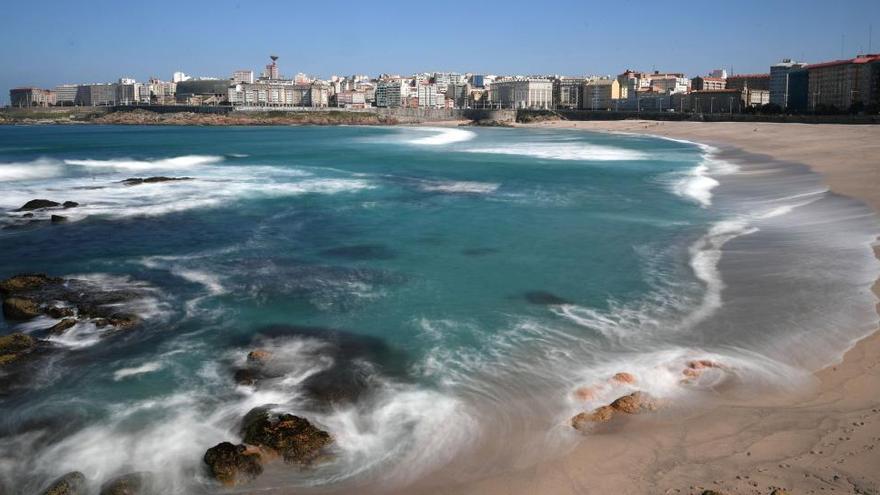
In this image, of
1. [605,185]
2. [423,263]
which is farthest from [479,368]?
[605,185]

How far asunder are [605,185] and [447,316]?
16815 millimetres

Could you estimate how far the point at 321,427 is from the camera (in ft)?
22.1

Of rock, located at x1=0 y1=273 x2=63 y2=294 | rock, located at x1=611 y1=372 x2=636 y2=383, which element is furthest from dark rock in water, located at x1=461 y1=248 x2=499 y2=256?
rock, located at x1=0 y1=273 x2=63 y2=294

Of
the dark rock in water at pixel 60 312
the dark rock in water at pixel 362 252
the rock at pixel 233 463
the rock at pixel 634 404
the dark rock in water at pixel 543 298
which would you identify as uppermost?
the dark rock in water at pixel 362 252

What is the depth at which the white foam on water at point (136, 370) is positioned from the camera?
8109mm

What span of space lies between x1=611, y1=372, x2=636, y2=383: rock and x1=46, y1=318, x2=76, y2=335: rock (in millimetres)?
7128

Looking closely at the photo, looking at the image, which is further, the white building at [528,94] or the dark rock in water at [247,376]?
the white building at [528,94]

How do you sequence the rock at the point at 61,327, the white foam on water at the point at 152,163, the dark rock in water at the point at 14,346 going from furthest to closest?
the white foam on water at the point at 152,163 → the rock at the point at 61,327 → the dark rock in water at the point at 14,346

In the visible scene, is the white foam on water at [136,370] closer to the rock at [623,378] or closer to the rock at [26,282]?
the rock at [26,282]

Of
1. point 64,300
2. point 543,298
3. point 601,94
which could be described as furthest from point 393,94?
point 543,298

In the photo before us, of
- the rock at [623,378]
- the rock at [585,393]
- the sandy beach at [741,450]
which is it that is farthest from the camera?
the rock at [623,378]

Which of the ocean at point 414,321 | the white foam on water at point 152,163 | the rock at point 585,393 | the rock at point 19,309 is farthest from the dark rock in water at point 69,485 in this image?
the white foam on water at point 152,163

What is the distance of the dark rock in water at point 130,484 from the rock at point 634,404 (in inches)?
166

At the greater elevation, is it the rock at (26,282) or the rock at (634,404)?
the rock at (26,282)
